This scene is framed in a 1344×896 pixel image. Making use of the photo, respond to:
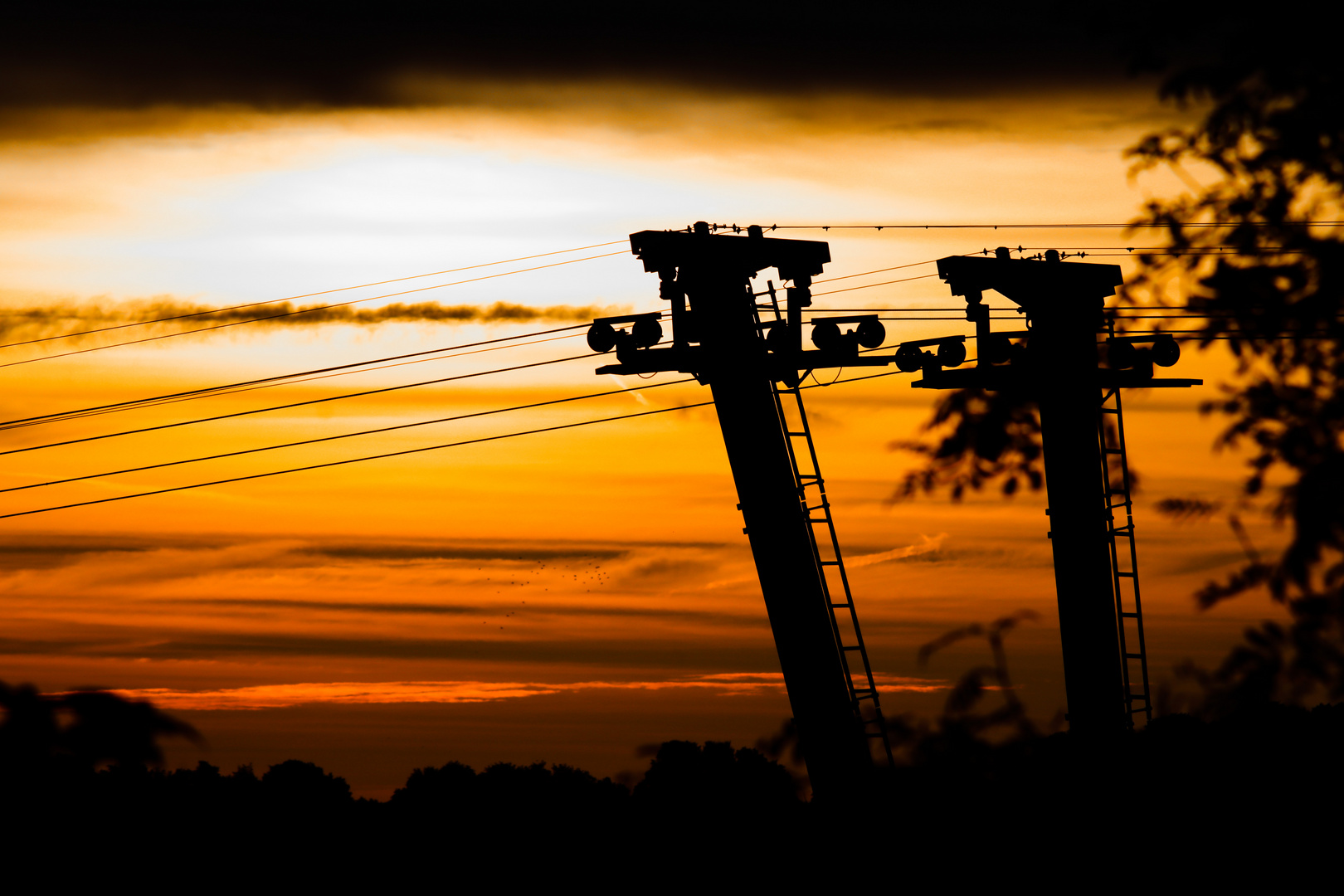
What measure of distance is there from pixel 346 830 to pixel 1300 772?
25891 millimetres

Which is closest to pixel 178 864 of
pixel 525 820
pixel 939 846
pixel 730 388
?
pixel 525 820

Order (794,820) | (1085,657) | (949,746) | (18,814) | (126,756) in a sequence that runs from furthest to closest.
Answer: (1085,657), (794,820), (949,746), (18,814), (126,756)

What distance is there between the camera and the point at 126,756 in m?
2.93

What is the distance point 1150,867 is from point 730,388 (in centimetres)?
1031

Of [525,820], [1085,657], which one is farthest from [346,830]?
[1085,657]

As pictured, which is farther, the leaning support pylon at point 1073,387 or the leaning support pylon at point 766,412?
the leaning support pylon at point 1073,387

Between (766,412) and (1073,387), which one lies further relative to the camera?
(1073,387)

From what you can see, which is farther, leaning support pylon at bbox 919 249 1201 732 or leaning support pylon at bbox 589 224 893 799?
leaning support pylon at bbox 919 249 1201 732

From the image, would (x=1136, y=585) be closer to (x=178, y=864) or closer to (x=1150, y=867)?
(x=1150, y=867)

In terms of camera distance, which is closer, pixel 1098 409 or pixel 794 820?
pixel 794 820

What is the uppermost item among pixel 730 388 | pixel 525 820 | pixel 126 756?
pixel 126 756

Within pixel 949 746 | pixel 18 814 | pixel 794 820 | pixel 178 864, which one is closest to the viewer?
pixel 18 814

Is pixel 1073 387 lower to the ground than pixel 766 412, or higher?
lower

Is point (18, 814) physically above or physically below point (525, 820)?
above
